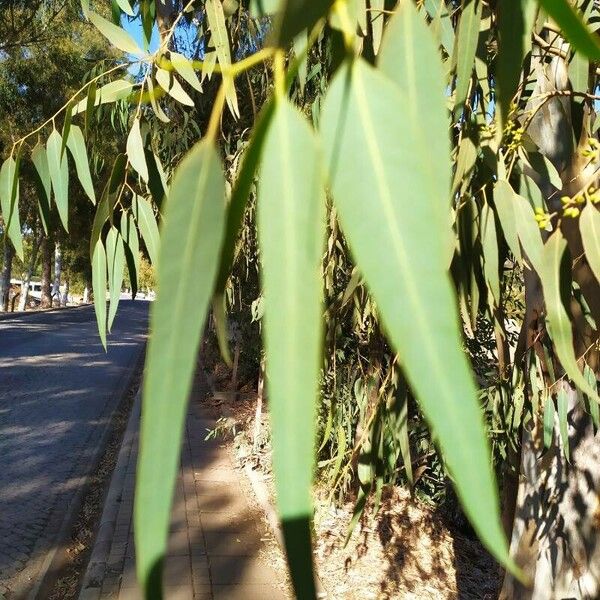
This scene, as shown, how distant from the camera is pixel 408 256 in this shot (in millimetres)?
375

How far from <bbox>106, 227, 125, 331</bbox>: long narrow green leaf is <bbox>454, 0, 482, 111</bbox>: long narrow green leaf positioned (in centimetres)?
67

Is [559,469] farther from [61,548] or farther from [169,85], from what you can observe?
[61,548]

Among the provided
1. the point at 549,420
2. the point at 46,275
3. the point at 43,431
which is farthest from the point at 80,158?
the point at 46,275

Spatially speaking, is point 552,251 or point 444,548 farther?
point 444,548

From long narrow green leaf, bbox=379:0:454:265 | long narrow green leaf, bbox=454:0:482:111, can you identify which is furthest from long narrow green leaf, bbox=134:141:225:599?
long narrow green leaf, bbox=454:0:482:111

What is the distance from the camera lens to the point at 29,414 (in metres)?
7.34

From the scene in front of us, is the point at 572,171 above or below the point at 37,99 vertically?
below

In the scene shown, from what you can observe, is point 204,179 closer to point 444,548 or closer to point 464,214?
point 464,214

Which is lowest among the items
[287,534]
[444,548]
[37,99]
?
[444,548]

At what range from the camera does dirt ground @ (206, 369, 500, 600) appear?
358 centimetres

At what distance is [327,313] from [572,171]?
947mm

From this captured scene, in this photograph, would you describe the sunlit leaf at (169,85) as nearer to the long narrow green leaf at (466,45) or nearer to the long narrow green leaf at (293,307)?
the long narrow green leaf at (466,45)

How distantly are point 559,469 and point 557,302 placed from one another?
964mm

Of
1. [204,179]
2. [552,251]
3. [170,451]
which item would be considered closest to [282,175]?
[204,179]
